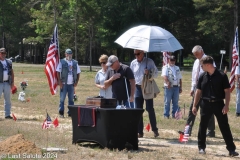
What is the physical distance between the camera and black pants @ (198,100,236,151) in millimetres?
9750

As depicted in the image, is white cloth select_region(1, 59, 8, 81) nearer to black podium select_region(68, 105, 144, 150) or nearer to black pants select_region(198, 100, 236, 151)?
black podium select_region(68, 105, 144, 150)

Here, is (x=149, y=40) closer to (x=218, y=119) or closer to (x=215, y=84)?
(x=215, y=84)

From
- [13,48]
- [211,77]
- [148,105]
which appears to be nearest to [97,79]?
[148,105]

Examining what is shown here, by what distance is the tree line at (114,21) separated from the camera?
2074 inches

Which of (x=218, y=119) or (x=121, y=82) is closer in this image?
(x=218, y=119)

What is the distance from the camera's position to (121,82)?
11.1 metres

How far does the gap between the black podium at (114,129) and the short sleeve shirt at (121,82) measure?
1.27 meters

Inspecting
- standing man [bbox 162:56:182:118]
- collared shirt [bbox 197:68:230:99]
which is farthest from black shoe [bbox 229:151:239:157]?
standing man [bbox 162:56:182:118]

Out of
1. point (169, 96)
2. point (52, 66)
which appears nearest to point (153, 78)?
point (169, 96)

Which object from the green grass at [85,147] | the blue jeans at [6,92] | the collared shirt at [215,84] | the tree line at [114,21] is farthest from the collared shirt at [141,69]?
the tree line at [114,21]

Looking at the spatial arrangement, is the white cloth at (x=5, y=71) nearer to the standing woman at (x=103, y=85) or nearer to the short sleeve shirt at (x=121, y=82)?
the standing woman at (x=103, y=85)

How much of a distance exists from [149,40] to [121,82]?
3.48ft

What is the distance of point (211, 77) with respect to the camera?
381 inches

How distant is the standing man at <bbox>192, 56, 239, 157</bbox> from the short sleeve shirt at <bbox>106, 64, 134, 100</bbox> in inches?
67.1
